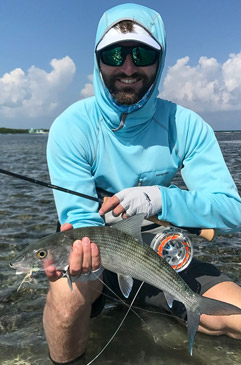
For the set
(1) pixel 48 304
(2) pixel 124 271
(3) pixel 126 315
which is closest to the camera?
(2) pixel 124 271

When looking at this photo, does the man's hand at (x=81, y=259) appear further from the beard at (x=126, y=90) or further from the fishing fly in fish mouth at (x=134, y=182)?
the beard at (x=126, y=90)

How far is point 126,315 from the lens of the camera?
15.4 ft

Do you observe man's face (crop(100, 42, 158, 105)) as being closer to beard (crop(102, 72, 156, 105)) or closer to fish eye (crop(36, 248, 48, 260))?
beard (crop(102, 72, 156, 105))

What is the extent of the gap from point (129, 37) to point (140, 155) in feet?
4.55

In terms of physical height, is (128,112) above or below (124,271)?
above

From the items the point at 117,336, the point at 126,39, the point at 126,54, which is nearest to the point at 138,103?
the point at 126,54

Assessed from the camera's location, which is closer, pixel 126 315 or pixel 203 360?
pixel 203 360

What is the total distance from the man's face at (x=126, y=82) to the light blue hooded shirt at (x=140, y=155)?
0.10 m

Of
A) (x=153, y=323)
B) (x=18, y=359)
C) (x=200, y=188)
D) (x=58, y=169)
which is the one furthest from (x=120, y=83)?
(x=18, y=359)

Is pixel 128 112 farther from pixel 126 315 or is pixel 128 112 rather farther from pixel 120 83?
pixel 126 315

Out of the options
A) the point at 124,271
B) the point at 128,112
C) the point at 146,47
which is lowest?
the point at 124,271

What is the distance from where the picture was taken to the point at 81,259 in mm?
3211

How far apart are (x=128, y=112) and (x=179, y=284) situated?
2.13 m

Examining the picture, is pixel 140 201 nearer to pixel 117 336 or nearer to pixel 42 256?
pixel 42 256
